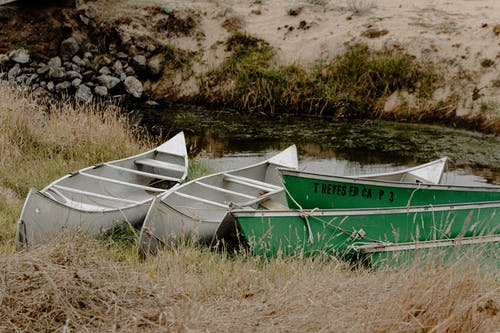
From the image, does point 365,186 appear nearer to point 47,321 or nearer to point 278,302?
point 278,302

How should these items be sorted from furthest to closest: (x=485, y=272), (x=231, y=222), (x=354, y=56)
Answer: (x=354, y=56) < (x=231, y=222) < (x=485, y=272)

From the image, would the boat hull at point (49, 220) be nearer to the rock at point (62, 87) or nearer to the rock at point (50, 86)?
the rock at point (62, 87)

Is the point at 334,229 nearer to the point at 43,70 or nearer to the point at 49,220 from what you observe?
the point at 49,220

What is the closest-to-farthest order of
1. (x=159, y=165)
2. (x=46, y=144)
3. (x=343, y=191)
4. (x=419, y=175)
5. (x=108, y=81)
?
(x=343, y=191)
(x=419, y=175)
(x=159, y=165)
(x=46, y=144)
(x=108, y=81)

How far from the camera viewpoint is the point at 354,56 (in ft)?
49.9

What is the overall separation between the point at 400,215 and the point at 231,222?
1.75 meters

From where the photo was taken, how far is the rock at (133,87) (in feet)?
52.6

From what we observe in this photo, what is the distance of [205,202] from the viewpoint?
7.58 m

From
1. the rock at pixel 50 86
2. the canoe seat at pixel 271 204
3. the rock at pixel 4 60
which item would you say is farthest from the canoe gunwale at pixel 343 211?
the rock at pixel 4 60

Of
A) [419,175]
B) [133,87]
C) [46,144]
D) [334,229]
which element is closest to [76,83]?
[133,87]

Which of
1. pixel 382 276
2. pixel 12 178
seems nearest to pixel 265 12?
pixel 12 178

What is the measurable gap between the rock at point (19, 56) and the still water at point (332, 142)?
3437mm

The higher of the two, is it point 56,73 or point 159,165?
point 56,73

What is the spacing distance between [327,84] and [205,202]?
26.4 ft
